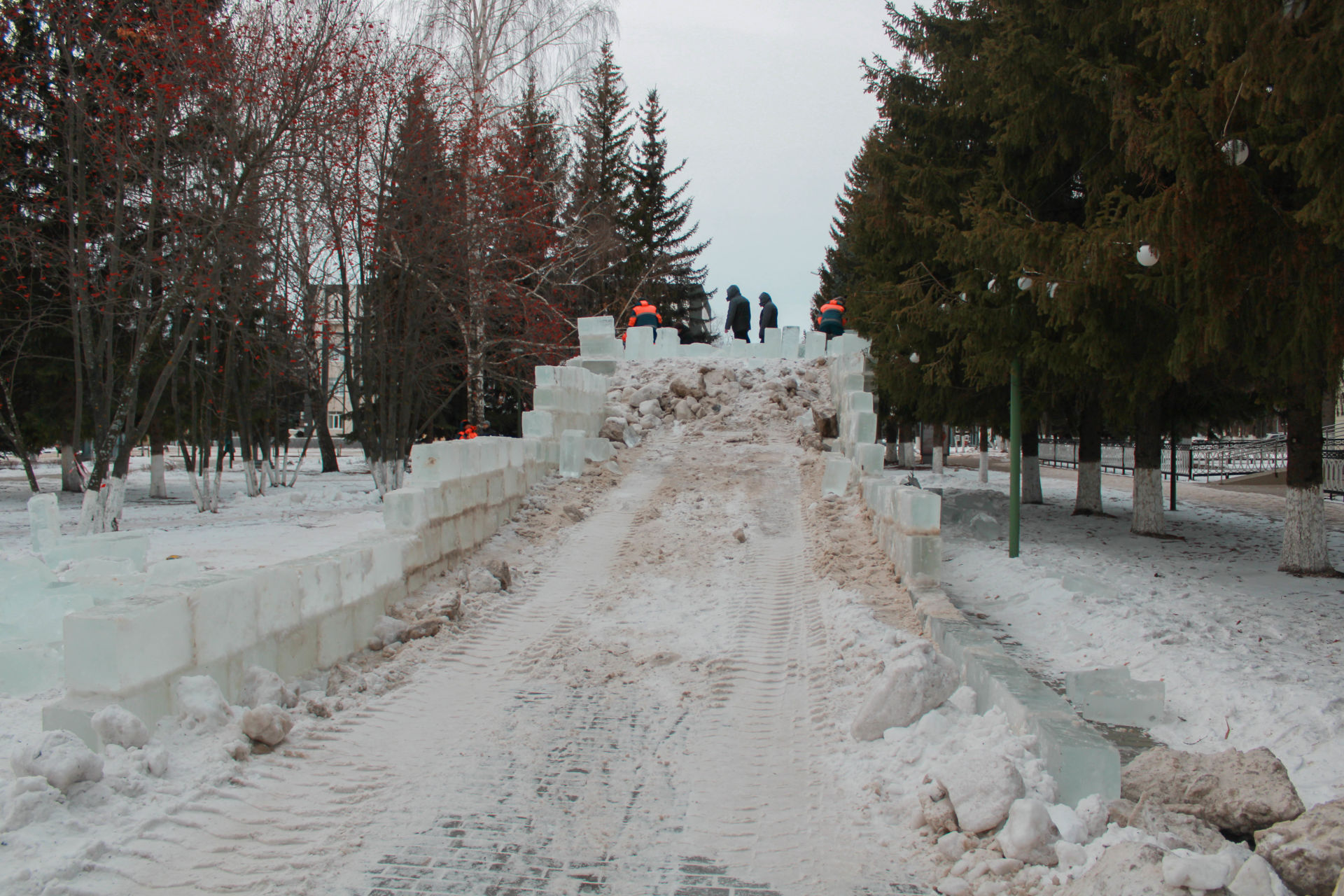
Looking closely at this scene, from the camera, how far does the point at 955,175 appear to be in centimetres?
1164

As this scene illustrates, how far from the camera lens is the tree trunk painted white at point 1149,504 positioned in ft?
39.8

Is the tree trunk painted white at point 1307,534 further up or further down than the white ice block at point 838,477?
further down

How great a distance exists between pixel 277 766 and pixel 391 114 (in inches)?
500

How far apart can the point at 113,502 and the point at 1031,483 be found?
49.2 ft

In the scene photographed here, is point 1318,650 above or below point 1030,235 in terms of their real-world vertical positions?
below

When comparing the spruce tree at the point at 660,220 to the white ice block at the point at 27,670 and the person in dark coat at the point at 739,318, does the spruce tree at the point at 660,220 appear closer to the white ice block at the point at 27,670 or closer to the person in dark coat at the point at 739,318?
the person in dark coat at the point at 739,318

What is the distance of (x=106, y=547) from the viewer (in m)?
7.23

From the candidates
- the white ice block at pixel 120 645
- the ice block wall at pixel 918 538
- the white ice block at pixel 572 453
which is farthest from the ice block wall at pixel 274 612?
the ice block wall at pixel 918 538

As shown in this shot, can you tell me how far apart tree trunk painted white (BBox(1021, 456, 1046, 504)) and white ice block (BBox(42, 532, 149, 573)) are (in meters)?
14.2

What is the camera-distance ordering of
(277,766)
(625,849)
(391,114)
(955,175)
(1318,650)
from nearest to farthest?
1. (625,849)
2. (277,766)
3. (1318,650)
4. (955,175)
5. (391,114)

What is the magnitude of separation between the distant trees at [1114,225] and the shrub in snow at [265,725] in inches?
248

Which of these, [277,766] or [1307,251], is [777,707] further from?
[1307,251]

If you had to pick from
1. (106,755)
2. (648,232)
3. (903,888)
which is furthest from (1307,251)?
(648,232)

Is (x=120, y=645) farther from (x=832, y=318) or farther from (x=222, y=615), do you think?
(x=832, y=318)
